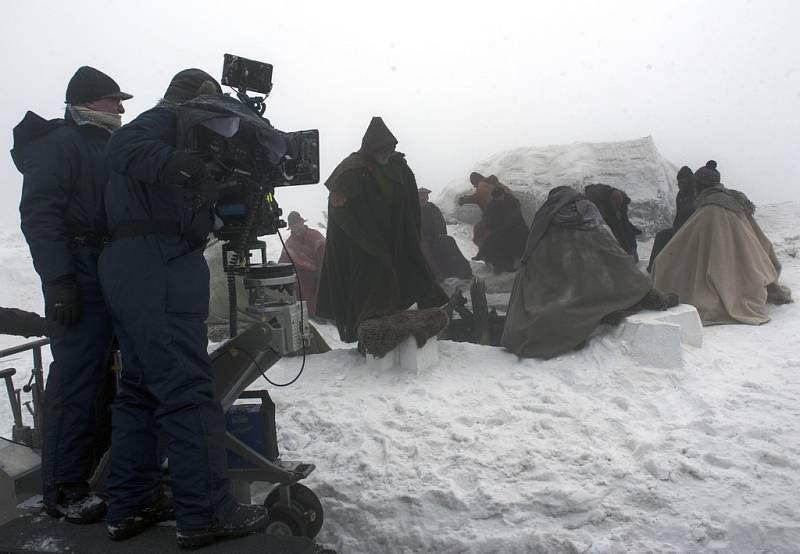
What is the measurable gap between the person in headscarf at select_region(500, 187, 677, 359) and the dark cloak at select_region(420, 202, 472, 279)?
325 cm

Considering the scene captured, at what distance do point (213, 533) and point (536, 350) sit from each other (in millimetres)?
2928

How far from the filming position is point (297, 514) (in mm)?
2734

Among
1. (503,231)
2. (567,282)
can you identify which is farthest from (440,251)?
(567,282)

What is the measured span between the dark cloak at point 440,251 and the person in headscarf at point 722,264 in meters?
2.83

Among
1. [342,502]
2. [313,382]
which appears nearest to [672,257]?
[313,382]

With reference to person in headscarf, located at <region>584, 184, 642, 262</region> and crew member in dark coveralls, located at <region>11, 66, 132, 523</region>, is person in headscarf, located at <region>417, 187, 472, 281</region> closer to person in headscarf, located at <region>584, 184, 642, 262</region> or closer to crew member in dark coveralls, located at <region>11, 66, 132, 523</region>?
person in headscarf, located at <region>584, 184, 642, 262</region>

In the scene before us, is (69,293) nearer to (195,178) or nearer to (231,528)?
(195,178)

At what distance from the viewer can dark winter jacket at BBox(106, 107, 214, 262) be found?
7.38 feet

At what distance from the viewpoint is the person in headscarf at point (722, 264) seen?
5535 millimetres

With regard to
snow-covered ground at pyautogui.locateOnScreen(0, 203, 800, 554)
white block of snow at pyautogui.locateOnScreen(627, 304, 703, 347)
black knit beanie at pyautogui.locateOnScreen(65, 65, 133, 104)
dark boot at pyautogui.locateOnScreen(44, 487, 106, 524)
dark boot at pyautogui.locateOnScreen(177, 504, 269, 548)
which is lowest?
snow-covered ground at pyautogui.locateOnScreen(0, 203, 800, 554)

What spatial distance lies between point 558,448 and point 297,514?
149cm

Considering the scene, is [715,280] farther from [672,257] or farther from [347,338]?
[347,338]

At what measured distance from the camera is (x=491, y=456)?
3.46 meters

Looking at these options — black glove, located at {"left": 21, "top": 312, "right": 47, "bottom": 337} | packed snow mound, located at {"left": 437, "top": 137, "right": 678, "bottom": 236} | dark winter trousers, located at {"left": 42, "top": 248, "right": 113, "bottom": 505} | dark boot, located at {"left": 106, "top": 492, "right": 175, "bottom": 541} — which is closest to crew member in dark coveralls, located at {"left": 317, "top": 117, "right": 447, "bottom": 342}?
black glove, located at {"left": 21, "top": 312, "right": 47, "bottom": 337}
